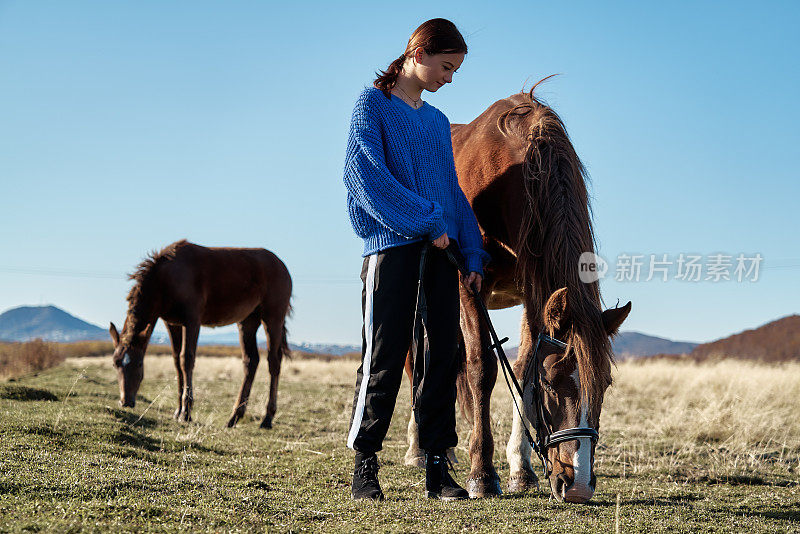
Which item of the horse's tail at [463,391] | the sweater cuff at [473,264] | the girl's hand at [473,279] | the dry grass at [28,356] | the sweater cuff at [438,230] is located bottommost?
the dry grass at [28,356]

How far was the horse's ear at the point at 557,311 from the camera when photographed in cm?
319

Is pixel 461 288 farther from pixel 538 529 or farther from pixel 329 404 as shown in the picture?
pixel 329 404

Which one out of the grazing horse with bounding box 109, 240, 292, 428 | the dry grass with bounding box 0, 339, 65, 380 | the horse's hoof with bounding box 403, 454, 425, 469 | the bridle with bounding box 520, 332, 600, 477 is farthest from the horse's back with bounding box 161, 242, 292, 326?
the dry grass with bounding box 0, 339, 65, 380

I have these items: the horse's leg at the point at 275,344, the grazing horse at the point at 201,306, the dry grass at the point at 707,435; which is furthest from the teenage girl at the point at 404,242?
the horse's leg at the point at 275,344

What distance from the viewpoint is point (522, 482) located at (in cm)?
398

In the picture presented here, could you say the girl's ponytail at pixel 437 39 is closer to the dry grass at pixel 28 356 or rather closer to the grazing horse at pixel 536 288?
the grazing horse at pixel 536 288

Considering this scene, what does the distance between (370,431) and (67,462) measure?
178 centimetres

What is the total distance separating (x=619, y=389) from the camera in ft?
42.1

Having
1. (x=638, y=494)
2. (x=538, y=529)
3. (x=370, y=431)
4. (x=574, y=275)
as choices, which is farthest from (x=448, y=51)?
(x=638, y=494)

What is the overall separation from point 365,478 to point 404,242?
1.27 meters

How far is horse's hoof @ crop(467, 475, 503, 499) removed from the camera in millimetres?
3559

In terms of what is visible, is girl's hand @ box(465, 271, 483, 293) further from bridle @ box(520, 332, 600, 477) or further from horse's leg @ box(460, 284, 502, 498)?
bridle @ box(520, 332, 600, 477)

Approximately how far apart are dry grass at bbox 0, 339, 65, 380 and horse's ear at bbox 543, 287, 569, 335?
16333 millimetres

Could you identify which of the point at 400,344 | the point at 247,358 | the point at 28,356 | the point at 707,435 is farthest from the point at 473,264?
the point at 28,356
